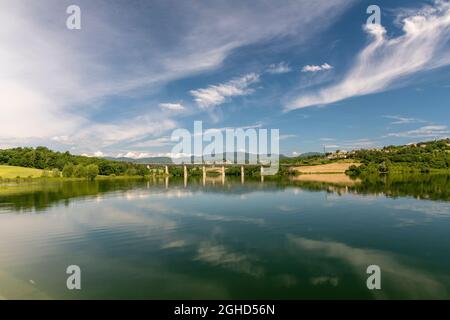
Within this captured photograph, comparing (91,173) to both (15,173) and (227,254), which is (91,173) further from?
(227,254)

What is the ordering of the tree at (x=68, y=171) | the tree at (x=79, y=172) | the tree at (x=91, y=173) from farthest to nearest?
the tree at (x=79, y=172), the tree at (x=91, y=173), the tree at (x=68, y=171)

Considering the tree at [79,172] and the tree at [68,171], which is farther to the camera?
the tree at [79,172]

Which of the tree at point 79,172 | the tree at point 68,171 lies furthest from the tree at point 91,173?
the tree at point 68,171

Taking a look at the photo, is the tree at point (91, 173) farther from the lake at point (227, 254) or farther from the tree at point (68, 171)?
the lake at point (227, 254)

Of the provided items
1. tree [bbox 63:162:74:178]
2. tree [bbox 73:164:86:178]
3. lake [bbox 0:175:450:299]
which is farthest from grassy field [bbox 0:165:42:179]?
lake [bbox 0:175:450:299]

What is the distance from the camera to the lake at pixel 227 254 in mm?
17938

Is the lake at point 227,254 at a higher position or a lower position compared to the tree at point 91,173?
lower

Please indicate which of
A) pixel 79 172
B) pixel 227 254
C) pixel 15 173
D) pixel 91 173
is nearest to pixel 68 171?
pixel 79 172

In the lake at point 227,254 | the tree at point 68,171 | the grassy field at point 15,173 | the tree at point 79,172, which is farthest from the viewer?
the tree at point 79,172

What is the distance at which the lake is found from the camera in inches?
706

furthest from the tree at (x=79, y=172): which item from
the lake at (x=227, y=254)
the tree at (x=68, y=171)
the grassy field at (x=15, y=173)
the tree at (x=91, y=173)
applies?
the lake at (x=227, y=254)

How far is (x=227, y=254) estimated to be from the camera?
24.8 m

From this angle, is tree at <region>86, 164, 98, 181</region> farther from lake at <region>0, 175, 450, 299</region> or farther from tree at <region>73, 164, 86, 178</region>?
lake at <region>0, 175, 450, 299</region>
